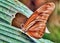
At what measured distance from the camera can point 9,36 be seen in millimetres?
1293

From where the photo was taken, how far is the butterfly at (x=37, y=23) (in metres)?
→ 1.31

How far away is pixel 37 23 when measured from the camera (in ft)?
4.35

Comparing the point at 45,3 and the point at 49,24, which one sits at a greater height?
the point at 45,3

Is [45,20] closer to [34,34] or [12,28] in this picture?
[34,34]

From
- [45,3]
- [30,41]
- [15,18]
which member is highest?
[45,3]

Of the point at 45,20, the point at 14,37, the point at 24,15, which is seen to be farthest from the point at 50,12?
the point at 14,37

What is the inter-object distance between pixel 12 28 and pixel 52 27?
285mm

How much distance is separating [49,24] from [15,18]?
0.24m

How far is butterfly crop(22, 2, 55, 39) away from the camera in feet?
4.31

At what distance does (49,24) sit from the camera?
1417 mm

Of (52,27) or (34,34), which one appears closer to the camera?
(34,34)

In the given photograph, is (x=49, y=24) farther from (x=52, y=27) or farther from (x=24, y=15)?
(x=24, y=15)

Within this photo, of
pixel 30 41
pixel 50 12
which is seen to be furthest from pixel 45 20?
pixel 30 41

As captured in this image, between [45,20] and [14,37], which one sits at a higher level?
[45,20]
